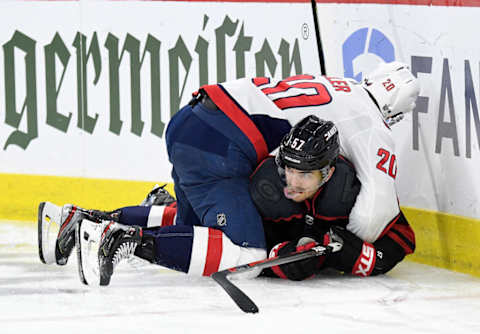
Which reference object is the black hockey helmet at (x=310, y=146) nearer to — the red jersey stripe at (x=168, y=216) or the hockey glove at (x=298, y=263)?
the hockey glove at (x=298, y=263)

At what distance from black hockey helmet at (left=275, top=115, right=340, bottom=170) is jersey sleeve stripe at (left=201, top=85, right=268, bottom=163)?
5.7 inches

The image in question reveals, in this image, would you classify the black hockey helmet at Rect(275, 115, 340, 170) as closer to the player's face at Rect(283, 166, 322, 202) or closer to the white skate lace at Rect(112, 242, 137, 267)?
the player's face at Rect(283, 166, 322, 202)

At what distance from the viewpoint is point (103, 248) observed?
A: 312 centimetres

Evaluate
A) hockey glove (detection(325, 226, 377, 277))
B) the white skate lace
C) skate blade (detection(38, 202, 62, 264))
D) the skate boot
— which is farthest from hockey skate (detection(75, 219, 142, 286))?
the skate boot

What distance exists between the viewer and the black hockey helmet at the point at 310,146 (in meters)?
3.12

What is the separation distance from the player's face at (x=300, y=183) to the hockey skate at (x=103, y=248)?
52cm

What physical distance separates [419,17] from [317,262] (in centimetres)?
106

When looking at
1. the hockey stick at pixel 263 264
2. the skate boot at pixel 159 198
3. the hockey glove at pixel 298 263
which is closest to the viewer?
the hockey stick at pixel 263 264

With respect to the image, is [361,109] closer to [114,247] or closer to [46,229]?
[114,247]

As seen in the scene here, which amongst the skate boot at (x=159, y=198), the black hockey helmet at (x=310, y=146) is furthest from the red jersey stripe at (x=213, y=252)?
the skate boot at (x=159, y=198)

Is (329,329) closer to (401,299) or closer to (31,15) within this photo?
(401,299)

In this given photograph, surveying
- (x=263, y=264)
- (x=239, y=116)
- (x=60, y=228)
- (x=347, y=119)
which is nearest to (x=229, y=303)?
(x=263, y=264)

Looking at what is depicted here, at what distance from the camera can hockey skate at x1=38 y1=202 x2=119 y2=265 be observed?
11.6 ft

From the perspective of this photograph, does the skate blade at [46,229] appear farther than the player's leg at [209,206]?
Yes
